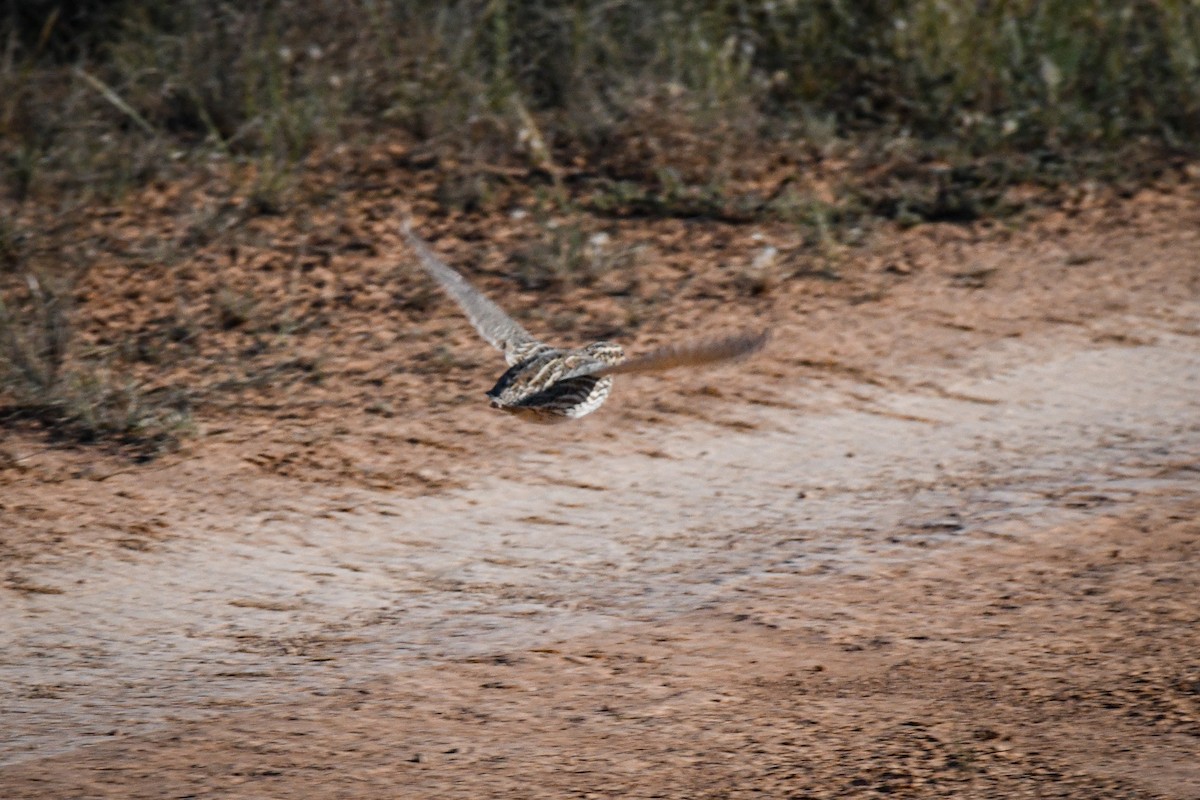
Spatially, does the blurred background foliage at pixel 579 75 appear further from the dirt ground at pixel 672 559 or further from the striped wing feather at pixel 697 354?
the striped wing feather at pixel 697 354

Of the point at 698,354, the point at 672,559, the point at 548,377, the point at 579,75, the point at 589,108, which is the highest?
the point at 579,75

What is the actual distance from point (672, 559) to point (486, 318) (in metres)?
1.01

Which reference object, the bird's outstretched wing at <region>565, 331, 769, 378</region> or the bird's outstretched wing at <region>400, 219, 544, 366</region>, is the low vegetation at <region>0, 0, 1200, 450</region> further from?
the bird's outstretched wing at <region>565, 331, 769, 378</region>

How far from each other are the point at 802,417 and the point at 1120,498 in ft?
4.22

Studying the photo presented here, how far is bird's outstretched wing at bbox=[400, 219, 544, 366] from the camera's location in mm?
5387

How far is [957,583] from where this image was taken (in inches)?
207

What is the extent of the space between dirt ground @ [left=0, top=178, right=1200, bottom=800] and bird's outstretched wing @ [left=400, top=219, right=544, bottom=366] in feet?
2.31

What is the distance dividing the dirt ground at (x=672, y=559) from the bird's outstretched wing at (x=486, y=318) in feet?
2.31

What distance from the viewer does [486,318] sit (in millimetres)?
5543

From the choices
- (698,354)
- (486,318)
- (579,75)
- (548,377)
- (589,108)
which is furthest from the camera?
(579,75)

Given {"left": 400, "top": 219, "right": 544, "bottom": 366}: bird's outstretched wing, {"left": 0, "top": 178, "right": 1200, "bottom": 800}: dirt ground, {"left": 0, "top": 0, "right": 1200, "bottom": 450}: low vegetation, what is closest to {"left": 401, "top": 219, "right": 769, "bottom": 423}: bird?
{"left": 400, "top": 219, "right": 544, "bottom": 366}: bird's outstretched wing

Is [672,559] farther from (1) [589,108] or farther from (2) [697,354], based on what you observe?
(1) [589,108]

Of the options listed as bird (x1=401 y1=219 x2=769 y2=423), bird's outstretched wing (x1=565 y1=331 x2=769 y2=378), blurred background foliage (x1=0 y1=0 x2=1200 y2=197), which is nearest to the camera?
bird's outstretched wing (x1=565 y1=331 x2=769 y2=378)

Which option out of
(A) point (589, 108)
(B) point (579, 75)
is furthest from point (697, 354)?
(B) point (579, 75)
